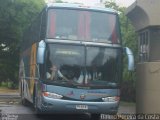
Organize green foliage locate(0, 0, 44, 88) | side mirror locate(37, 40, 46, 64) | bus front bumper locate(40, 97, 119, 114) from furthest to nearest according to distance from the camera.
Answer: green foliage locate(0, 0, 44, 88)
bus front bumper locate(40, 97, 119, 114)
side mirror locate(37, 40, 46, 64)

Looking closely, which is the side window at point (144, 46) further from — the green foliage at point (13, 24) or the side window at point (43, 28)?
the green foliage at point (13, 24)

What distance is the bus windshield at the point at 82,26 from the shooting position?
598 inches

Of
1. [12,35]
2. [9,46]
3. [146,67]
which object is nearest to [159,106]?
[146,67]

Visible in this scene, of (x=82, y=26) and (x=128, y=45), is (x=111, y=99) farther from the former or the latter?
(x=128, y=45)

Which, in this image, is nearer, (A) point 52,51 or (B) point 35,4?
(A) point 52,51

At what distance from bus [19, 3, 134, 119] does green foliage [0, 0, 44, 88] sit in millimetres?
19446

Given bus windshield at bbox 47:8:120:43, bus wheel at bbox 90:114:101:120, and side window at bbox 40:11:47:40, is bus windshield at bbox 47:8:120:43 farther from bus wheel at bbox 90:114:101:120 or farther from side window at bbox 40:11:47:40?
bus wheel at bbox 90:114:101:120

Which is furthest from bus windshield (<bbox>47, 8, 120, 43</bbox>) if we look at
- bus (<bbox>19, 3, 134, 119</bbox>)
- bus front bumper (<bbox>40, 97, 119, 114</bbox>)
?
bus front bumper (<bbox>40, 97, 119, 114</bbox>)

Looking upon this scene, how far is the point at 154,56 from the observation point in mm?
16359

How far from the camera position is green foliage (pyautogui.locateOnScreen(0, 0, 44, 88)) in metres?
35.0

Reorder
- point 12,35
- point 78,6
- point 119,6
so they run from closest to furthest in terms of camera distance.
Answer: point 78,6, point 119,6, point 12,35

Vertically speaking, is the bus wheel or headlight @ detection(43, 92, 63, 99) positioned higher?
headlight @ detection(43, 92, 63, 99)

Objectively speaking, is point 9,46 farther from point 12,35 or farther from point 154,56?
point 154,56

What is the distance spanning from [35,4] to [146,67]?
903 inches
